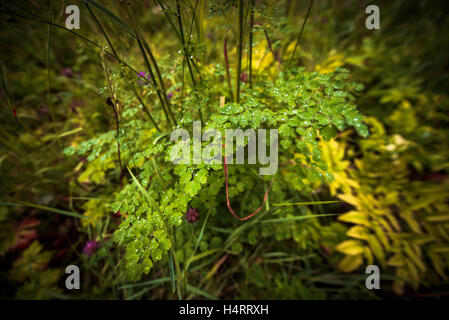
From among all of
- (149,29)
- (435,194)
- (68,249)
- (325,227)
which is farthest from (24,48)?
(435,194)

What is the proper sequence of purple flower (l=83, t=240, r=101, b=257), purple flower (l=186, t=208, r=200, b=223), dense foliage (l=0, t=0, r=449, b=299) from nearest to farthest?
dense foliage (l=0, t=0, r=449, b=299) < purple flower (l=186, t=208, r=200, b=223) < purple flower (l=83, t=240, r=101, b=257)

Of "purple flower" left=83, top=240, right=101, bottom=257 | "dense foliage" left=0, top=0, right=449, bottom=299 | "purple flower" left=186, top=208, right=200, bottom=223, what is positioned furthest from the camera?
"purple flower" left=83, top=240, right=101, bottom=257

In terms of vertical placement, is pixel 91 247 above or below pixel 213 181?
below

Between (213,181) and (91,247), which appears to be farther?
(91,247)

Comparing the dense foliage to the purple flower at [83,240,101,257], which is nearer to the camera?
the dense foliage

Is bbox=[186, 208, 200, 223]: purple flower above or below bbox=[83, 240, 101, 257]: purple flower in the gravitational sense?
above

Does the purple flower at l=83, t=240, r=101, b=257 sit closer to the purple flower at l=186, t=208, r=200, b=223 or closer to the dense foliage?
the dense foliage

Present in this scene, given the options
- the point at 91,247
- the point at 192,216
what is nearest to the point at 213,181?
the point at 192,216

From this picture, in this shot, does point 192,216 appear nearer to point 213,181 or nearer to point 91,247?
point 213,181

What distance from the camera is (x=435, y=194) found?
48.9 inches

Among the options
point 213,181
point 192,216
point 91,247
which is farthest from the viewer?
point 91,247

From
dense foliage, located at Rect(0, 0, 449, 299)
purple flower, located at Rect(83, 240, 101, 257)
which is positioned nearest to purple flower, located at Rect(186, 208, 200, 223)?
dense foliage, located at Rect(0, 0, 449, 299)
